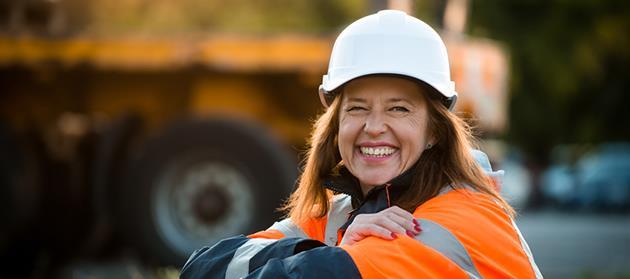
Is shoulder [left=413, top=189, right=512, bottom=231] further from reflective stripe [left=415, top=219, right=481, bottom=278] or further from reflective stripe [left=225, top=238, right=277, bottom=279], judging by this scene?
reflective stripe [left=225, top=238, right=277, bottom=279]

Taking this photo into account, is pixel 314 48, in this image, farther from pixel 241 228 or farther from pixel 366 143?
pixel 366 143

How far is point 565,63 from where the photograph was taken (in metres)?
24.5

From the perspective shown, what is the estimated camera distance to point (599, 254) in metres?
15.6

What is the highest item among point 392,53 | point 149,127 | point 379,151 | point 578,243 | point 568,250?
point 392,53

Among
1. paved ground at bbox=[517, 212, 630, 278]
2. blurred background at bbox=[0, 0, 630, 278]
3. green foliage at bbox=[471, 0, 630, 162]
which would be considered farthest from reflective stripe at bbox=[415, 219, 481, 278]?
green foliage at bbox=[471, 0, 630, 162]

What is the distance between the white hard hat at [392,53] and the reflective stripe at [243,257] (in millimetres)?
520

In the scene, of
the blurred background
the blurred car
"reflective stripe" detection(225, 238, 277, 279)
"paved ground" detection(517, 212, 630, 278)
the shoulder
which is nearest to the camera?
the shoulder

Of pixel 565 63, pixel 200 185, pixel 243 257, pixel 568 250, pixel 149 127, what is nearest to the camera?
pixel 243 257

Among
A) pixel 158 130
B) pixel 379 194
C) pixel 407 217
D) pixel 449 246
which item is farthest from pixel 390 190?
pixel 158 130

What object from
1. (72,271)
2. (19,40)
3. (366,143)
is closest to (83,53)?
(19,40)

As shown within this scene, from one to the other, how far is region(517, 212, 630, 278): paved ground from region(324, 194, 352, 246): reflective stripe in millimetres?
6589

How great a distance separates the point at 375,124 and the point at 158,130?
6453 millimetres

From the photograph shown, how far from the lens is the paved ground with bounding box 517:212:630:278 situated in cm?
1286

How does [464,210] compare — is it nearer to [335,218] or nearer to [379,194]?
[379,194]
